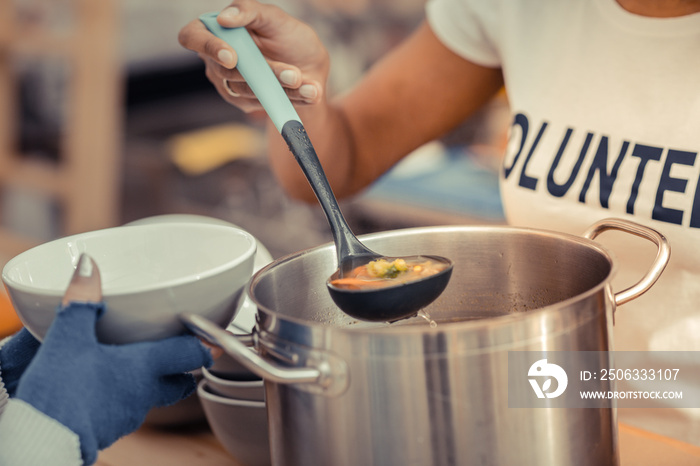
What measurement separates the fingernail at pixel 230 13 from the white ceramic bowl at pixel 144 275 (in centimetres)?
24

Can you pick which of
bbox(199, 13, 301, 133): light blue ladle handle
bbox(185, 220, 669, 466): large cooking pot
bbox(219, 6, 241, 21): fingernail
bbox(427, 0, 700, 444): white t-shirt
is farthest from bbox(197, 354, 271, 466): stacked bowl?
bbox(427, 0, 700, 444): white t-shirt

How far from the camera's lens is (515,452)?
516 mm

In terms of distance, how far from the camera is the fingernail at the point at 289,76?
2.64ft

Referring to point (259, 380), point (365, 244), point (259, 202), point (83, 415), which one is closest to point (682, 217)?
point (365, 244)

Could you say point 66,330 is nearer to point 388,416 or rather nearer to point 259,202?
point 388,416

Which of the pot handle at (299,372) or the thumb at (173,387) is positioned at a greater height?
the pot handle at (299,372)

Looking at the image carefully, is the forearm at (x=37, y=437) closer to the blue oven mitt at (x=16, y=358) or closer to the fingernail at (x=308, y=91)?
the blue oven mitt at (x=16, y=358)

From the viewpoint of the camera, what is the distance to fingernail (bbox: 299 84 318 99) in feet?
2.75

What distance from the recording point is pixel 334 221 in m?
0.73

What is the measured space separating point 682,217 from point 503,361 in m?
0.49

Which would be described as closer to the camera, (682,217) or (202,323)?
(202,323)

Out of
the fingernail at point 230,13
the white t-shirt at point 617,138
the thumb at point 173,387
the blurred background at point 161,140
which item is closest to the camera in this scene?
→ the thumb at point 173,387

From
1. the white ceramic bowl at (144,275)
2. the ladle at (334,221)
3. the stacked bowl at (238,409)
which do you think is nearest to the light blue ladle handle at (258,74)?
the ladle at (334,221)

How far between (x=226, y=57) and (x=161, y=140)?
10.00 ft
